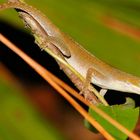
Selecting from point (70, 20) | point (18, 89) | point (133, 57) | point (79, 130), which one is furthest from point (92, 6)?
point (79, 130)

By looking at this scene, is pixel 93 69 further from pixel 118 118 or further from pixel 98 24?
pixel 118 118

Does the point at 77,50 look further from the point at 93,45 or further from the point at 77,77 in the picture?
the point at 77,77

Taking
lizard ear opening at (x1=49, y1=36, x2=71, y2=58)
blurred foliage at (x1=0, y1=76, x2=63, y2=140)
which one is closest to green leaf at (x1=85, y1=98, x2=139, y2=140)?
blurred foliage at (x1=0, y1=76, x2=63, y2=140)

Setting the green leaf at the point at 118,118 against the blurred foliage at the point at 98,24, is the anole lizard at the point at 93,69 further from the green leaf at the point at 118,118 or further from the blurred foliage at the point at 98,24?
the green leaf at the point at 118,118

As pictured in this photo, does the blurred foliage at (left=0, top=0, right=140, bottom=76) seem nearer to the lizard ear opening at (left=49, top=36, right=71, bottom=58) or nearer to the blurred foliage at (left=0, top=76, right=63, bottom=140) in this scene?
the lizard ear opening at (left=49, top=36, right=71, bottom=58)

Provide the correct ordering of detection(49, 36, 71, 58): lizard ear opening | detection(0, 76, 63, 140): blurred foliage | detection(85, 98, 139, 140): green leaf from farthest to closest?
detection(49, 36, 71, 58): lizard ear opening → detection(0, 76, 63, 140): blurred foliage → detection(85, 98, 139, 140): green leaf

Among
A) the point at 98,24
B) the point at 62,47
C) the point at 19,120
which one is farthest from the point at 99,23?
the point at 19,120

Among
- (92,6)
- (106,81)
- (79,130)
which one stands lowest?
(79,130)

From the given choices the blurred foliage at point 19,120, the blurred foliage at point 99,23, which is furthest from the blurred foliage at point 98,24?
the blurred foliage at point 19,120
